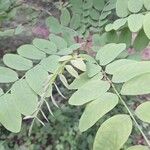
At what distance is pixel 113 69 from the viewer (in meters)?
→ 0.99

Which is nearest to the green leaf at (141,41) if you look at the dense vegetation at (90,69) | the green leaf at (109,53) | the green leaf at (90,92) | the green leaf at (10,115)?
the dense vegetation at (90,69)

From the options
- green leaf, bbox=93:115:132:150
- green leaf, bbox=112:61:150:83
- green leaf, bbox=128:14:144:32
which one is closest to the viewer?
green leaf, bbox=93:115:132:150

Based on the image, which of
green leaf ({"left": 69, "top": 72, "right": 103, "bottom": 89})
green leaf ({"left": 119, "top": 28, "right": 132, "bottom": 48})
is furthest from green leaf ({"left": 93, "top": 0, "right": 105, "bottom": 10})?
green leaf ({"left": 69, "top": 72, "right": 103, "bottom": 89})

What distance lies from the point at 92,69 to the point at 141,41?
1.08ft

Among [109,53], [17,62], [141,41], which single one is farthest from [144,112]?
[141,41]

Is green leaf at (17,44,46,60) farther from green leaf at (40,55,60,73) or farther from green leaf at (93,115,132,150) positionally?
green leaf at (93,115,132,150)

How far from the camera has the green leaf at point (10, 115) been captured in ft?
2.95

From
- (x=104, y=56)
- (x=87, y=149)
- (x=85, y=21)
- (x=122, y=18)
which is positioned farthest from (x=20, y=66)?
(x=87, y=149)

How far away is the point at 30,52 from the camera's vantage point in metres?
1.20

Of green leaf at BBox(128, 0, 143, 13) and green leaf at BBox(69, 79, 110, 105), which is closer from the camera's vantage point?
green leaf at BBox(69, 79, 110, 105)

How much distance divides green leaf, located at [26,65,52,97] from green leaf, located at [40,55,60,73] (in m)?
0.02

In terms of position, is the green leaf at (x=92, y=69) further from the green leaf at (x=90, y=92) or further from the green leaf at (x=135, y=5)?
the green leaf at (x=135, y=5)

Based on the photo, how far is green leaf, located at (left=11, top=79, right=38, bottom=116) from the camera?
3.03ft

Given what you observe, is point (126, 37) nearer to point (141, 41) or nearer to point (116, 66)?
point (141, 41)
